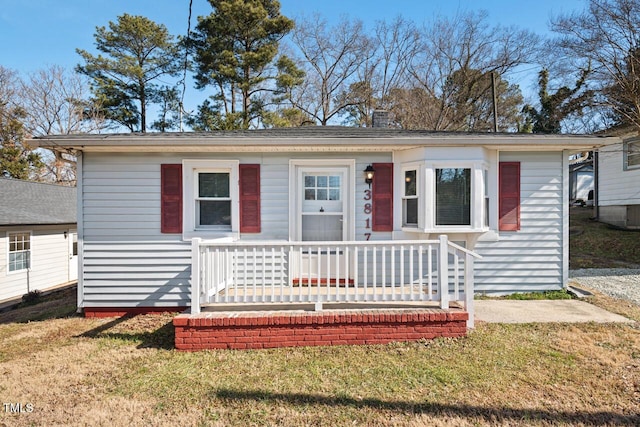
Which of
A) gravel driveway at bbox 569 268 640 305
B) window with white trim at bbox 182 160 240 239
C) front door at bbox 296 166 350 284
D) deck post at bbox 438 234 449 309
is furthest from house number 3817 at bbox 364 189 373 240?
gravel driveway at bbox 569 268 640 305

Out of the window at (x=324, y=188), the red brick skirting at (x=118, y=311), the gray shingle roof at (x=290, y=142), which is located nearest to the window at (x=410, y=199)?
the gray shingle roof at (x=290, y=142)

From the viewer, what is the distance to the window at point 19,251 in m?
10.4

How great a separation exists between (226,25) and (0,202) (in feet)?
39.4

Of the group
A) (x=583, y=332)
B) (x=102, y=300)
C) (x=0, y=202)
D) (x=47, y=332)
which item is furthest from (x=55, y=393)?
(x=0, y=202)

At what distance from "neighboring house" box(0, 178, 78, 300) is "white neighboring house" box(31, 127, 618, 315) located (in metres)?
7.28

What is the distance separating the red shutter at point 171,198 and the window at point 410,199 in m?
3.96

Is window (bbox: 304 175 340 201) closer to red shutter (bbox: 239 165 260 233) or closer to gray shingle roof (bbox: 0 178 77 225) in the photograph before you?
red shutter (bbox: 239 165 260 233)

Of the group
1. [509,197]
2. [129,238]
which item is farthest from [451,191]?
[129,238]

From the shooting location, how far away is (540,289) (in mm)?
5852

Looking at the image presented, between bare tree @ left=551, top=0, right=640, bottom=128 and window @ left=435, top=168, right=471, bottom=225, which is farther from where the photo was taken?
bare tree @ left=551, top=0, right=640, bottom=128

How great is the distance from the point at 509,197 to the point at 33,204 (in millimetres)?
15043

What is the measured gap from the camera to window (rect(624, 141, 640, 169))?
438 inches

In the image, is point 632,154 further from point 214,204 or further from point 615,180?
point 214,204

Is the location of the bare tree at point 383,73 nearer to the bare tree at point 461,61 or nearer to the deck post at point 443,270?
the bare tree at point 461,61
